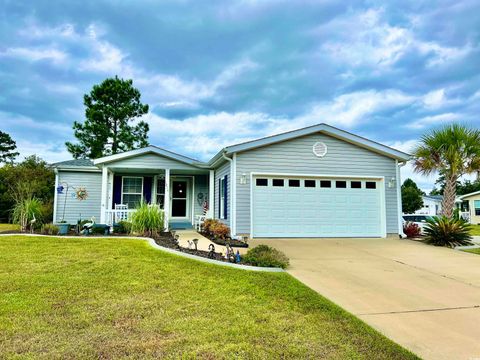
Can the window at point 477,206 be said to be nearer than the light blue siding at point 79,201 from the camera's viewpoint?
No

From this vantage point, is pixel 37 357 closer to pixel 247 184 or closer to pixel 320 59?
pixel 247 184

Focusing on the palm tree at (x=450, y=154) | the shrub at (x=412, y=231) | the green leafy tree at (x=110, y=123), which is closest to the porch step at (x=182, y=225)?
the shrub at (x=412, y=231)

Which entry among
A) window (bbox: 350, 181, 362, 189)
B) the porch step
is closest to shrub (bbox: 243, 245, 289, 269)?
window (bbox: 350, 181, 362, 189)

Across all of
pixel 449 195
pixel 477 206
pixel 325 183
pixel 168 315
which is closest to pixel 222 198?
pixel 325 183

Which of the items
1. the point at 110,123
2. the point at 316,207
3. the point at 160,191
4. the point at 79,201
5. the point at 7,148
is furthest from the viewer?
the point at 7,148

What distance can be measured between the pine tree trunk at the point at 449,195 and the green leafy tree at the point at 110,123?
22.3 m

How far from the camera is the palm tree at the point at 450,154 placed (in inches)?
431

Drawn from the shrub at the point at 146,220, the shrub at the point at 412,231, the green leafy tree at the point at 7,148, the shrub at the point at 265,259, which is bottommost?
the shrub at the point at 265,259

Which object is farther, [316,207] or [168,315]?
[316,207]

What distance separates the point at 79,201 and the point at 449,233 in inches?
613

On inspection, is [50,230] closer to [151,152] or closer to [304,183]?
[151,152]

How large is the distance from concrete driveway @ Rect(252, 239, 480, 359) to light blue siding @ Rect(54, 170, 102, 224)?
10.4m

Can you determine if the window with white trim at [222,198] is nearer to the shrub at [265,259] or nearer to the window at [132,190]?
the window at [132,190]

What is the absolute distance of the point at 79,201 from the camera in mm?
15102
